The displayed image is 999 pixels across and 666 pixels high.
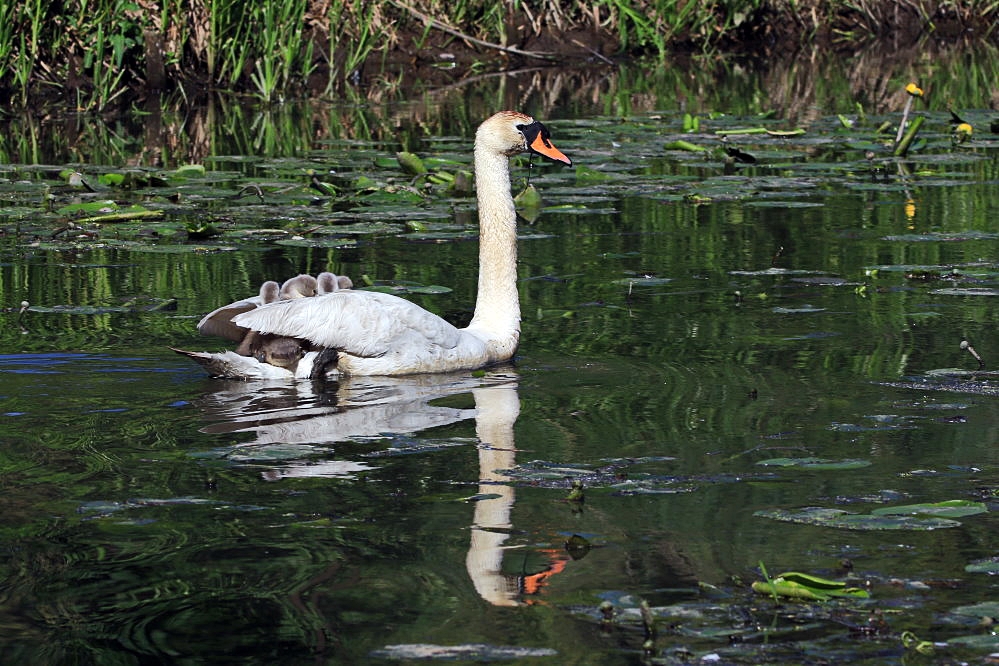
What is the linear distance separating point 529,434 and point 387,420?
0.60 m

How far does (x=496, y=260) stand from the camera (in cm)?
768

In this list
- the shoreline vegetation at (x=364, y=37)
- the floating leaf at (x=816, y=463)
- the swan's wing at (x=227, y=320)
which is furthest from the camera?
the shoreline vegetation at (x=364, y=37)

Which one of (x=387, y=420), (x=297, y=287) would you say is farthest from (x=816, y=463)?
(x=297, y=287)

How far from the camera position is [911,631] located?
3.95 metres

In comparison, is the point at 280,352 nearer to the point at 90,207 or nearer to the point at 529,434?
the point at 529,434

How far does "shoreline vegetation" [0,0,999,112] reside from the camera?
17344mm

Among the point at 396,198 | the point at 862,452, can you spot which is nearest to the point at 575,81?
the point at 396,198

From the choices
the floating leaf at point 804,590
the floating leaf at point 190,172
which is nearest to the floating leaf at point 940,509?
the floating leaf at point 804,590

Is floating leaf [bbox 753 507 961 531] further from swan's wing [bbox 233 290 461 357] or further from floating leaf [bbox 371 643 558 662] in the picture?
swan's wing [bbox 233 290 461 357]

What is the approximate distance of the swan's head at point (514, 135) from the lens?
7891 millimetres

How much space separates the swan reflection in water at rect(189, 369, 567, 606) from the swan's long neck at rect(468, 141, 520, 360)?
0.69 ft

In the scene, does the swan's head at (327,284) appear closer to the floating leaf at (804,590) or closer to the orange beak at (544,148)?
the orange beak at (544,148)

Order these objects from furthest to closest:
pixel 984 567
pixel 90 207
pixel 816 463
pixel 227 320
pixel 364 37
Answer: pixel 364 37
pixel 90 207
pixel 227 320
pixel 816 463
pixel 984 567

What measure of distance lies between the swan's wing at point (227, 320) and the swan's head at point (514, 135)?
56.6 inches
